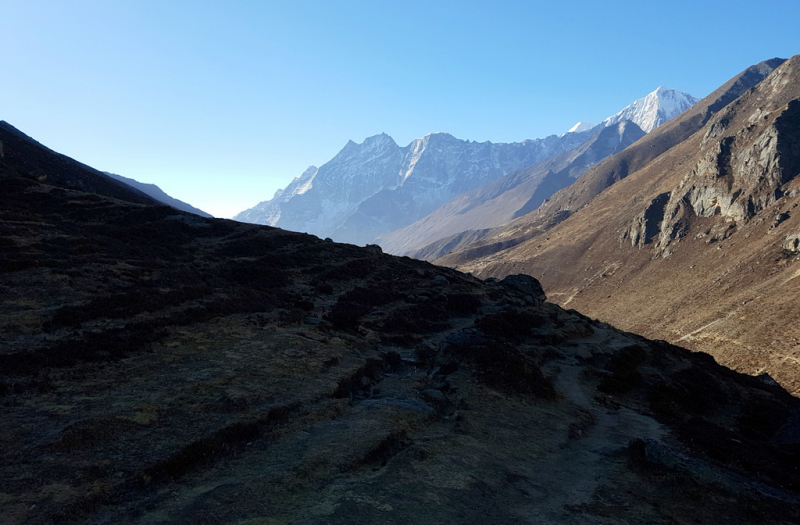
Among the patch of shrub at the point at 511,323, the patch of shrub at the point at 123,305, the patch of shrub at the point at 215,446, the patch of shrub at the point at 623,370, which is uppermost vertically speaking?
the patch of shrub at the point at 123,305

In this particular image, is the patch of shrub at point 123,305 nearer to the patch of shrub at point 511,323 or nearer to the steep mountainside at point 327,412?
the steep mountainside at point 327,412

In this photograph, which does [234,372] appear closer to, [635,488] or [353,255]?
[635,488]

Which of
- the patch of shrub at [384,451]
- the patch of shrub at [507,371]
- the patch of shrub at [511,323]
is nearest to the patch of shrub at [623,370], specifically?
the patch of shrub at [507,371]

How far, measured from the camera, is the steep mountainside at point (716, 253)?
75625 mm

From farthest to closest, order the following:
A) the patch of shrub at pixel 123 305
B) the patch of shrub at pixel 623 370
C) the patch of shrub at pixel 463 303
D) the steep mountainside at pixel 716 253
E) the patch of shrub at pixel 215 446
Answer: the steep mountainside at pixel 716 253 → the patch of shrub at pixel 463 303 → the patch of shrub at pixel 623 370 → the patch of shrub at pixel 123 305 → the patch of shrub at pixel 215 446

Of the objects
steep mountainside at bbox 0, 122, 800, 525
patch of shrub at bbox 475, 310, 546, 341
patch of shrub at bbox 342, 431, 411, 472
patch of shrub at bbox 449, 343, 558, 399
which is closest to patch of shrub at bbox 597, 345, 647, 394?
steep mountainside at bbox 0, 122, 800, 525

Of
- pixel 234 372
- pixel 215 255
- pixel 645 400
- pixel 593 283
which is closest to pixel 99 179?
pixel 215 255

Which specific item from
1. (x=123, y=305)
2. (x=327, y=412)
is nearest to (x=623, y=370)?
(x=327, y=412)

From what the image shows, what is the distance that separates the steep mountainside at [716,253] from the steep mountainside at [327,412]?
37.8m

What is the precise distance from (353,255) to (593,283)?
113 metres

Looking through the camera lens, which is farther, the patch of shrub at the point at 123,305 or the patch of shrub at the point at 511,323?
the patch of shrub at the point at 511,323

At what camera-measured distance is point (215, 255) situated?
2142 inches

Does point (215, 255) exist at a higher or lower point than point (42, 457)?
higher

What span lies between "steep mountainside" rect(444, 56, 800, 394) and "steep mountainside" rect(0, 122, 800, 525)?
124ft
